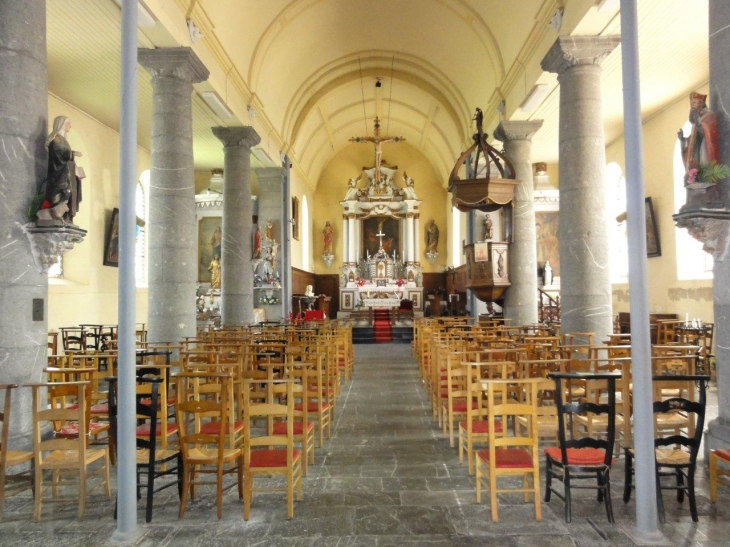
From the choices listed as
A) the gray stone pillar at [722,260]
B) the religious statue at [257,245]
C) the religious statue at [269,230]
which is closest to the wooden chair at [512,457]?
the gray stone pillar at [722,260]

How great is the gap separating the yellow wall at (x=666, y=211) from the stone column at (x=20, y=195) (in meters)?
11.9

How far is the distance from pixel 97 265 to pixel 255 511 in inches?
435

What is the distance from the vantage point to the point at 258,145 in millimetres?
14398

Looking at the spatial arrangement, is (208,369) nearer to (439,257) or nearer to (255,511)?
(255,511)

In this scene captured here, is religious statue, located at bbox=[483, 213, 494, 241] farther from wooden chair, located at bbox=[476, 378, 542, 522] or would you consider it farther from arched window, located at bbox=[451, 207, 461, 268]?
wooden chair, located at bbox=[476, 378, 542, 522]

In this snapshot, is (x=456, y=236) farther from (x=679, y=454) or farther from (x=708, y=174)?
(x=679, y=454)

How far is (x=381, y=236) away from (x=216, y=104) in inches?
561

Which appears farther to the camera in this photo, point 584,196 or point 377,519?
point 584,196

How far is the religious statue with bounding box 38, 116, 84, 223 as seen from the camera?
5.11 meters

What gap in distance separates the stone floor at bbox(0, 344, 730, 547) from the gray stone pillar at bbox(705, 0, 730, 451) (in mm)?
455

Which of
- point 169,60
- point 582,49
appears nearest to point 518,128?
point 582,49

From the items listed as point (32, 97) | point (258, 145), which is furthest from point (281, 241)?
point (32, 97)

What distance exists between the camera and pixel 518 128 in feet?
41.3

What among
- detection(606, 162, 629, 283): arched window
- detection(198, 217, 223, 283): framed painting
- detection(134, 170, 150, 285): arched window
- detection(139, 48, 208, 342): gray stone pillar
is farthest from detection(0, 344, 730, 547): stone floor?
detection(198, 217, 223, 283): framed painting
